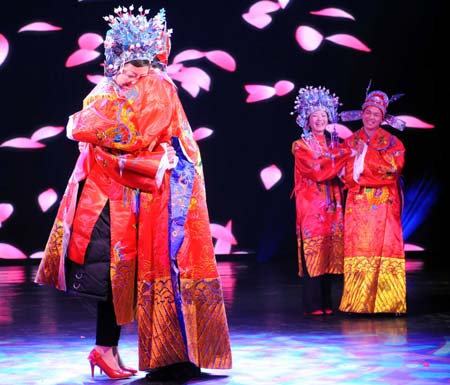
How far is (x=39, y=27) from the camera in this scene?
824 centimetres

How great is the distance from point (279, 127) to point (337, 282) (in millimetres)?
2109

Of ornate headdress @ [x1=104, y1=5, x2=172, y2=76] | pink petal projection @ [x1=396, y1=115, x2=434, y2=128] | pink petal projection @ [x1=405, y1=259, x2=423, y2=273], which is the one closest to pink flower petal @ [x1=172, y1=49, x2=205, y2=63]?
pink petal projection @ [x1=396, y1=115, x2=434, y2=128]

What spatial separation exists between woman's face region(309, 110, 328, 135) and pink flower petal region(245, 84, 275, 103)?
11.6 ft

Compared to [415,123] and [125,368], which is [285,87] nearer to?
[415,123]

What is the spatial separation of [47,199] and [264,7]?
2.71 m

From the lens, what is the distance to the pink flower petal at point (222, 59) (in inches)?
332

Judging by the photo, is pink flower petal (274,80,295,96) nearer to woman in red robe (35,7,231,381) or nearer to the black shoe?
woman in red robe (35,7,231,381)

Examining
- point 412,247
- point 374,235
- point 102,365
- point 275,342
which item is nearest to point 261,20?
point 412,247

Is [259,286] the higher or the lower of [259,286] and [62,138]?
the lower

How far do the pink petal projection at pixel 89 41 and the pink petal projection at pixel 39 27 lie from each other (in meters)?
0.22

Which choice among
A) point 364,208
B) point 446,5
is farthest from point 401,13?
point 364,208

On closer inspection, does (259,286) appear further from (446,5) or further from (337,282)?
(446,5)

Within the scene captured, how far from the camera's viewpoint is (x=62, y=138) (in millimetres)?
8391

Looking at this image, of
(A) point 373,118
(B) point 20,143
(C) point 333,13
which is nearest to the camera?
(A) point 373,118
